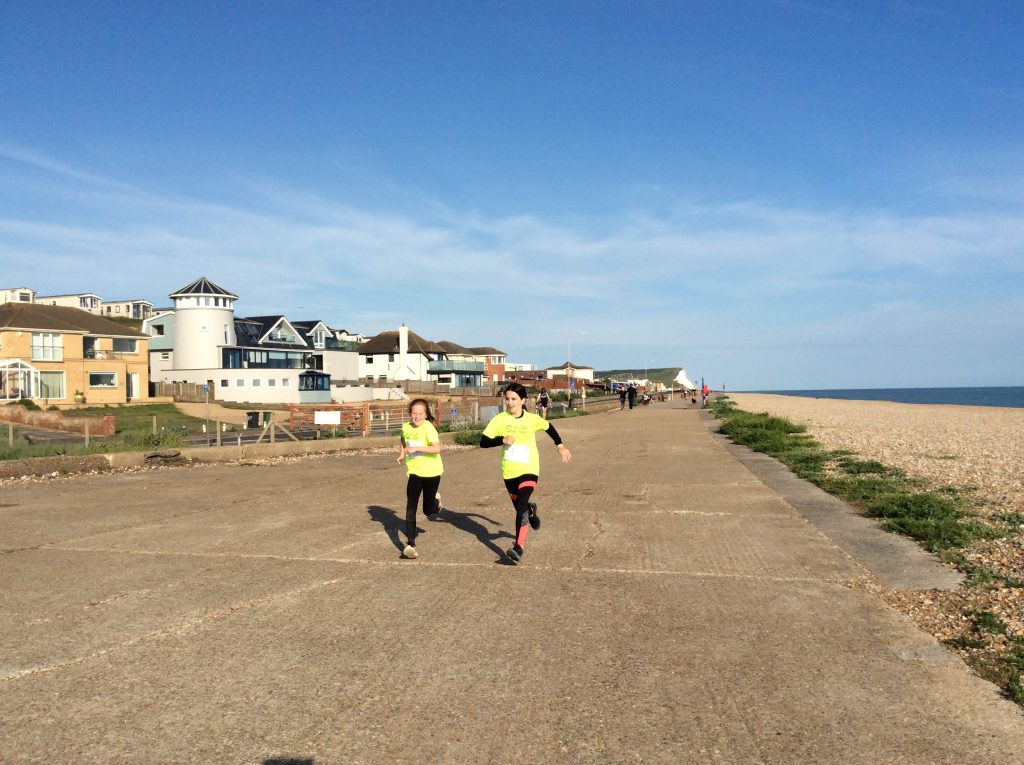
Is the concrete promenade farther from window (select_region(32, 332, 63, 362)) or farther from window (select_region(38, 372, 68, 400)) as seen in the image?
window (select_region(32, 332, 63, 362))

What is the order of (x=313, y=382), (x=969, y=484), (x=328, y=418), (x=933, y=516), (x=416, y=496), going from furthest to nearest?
(x=313, y=382) → (x=328, y=418) → (x=969, y=484) → (x=933, y=516) → (x=416, y=496)

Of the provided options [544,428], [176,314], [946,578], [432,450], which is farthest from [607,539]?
[176,314]

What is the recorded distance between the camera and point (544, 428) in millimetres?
8539

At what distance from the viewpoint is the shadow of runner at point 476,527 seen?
9.07m

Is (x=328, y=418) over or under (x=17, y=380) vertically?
under

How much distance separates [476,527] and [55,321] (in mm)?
49908

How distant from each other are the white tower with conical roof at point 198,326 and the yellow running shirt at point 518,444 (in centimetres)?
5966

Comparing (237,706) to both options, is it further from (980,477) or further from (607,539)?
(980,477)

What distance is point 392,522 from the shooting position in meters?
10.6

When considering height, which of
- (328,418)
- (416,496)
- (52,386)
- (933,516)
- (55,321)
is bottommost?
(933,516)

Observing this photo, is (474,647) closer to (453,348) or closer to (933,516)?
(933,516)

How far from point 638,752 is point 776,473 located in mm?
13876

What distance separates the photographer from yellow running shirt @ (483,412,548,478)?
8219 mm

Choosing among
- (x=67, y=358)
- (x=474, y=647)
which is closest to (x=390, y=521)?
(x=474, y=647)
